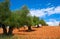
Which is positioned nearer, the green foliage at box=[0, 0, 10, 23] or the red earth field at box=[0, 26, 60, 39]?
the red earth field at box=[0, 26, 60, 39]

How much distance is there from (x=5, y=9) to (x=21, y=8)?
529 cm

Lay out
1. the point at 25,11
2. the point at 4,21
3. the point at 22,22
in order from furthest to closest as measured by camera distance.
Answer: the point at 25,11, the point at 22,22, the point at 4,21

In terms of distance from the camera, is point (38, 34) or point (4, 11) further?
point (38, 34)

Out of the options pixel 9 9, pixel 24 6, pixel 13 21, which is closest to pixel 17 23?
pixel 13 21

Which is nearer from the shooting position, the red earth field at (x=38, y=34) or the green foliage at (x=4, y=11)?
the red earth field at (x=38, y=34)

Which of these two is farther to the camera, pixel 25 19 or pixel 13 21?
pixel 25 19

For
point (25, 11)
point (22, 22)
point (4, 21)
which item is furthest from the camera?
point (25, 11)

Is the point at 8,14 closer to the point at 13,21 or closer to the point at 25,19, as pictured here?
the point at 13,21

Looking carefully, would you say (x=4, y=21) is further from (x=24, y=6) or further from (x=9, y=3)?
(x=24, y=6)

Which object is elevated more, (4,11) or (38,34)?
(4,11)

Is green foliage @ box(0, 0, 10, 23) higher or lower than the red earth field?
higher

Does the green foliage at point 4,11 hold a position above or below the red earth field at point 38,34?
above

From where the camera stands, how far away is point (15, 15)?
36656 mm

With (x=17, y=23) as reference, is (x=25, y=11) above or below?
above
